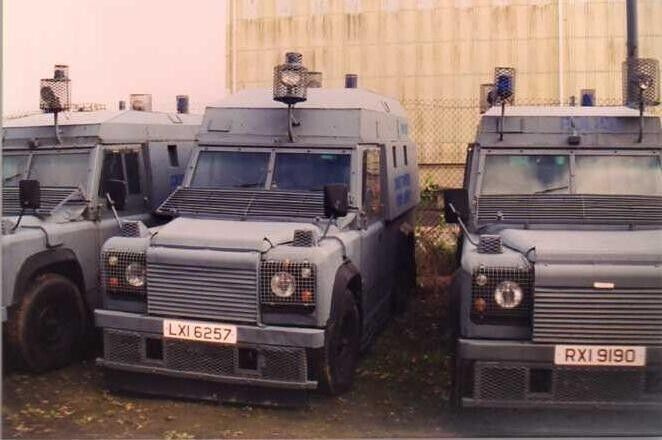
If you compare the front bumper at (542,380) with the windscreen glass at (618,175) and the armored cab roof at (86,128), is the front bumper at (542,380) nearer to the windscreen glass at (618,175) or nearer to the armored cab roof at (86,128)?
the windscreen glass at (618,175)

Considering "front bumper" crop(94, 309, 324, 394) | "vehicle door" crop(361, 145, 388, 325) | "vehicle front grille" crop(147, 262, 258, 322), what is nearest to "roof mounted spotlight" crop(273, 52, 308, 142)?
"vehicle door" crop(361, 145, 388, 325)

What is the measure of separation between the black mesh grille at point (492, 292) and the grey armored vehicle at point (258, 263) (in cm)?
103

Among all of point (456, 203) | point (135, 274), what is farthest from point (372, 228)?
point (135, 274)

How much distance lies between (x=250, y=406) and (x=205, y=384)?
357 mm

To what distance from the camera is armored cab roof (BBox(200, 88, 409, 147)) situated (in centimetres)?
682

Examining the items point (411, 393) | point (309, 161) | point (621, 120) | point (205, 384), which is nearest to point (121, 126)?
point (309, 161)

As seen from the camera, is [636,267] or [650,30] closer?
[636,267]

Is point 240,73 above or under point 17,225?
above

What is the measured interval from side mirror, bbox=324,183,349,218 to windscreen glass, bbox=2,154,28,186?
3009 millimetres

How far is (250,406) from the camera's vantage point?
564 cm

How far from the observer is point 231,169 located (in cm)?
682

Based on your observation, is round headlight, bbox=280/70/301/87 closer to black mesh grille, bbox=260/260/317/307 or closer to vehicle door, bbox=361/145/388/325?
vehicle door, bbox=361/145/388/325

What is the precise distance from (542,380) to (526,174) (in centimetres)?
199

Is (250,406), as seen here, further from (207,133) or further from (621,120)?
(621,120)
